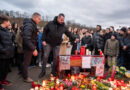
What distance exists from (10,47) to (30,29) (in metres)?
0.71

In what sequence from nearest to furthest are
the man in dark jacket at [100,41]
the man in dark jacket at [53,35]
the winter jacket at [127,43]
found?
the man in dark jacket at [53,35] < the winter jacket at [127,43] < the man in dark jacket at [100,41]

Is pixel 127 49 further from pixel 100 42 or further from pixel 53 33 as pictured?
pixel 53 33

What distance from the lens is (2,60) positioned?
3148 millimetres

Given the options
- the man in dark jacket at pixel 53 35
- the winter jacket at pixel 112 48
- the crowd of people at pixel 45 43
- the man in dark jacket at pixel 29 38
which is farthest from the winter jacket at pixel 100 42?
the man in dark jacket at pixel 29 38

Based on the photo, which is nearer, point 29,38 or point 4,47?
point 4,47

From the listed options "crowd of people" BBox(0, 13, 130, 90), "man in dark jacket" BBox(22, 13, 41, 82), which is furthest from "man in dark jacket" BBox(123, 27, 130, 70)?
"man in dark jacket" BBox(22, 13, 41, 82)

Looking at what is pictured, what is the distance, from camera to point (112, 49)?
6.01m

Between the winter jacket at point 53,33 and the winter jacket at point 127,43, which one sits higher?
the winter jacket at point 53,33

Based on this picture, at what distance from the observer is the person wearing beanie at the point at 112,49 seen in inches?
236

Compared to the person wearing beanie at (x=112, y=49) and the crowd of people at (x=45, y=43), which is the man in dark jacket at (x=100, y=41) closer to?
the crowd of people at (x=45, y=43)

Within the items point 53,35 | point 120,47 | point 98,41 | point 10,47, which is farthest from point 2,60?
point 120,47

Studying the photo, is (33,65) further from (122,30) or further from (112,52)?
(122,30)

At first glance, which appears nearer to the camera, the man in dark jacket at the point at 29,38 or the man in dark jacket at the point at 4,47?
the man in dark jacket at the point at 4,47

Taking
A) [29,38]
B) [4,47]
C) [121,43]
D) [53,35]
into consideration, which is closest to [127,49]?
[121,43]
